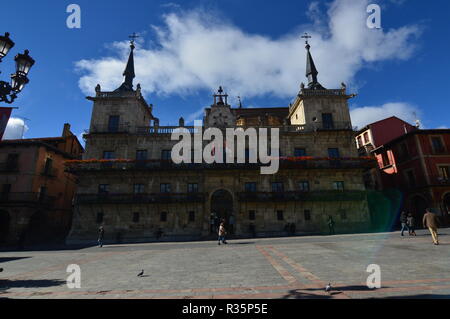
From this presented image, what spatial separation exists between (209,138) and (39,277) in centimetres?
2061

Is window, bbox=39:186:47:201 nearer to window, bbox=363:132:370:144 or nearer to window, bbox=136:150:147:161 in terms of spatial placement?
window, bbox=136:150:147:161

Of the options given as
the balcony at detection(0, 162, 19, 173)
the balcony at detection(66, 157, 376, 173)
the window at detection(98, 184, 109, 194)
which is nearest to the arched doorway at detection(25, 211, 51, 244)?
the balcony at detection(0, 162, 19, 173)

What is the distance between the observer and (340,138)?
28.2 metres

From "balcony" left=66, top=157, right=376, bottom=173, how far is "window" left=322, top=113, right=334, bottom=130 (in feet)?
16.6

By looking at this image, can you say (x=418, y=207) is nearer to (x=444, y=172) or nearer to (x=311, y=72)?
(x=444, y=172)

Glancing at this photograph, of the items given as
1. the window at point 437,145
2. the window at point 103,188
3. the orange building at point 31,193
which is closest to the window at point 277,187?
the window at point 103,188

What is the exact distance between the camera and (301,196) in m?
24.7

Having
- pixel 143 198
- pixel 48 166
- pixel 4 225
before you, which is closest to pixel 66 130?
pixel 48 166

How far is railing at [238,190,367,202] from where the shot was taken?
24516mm

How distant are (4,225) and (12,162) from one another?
715 cm
